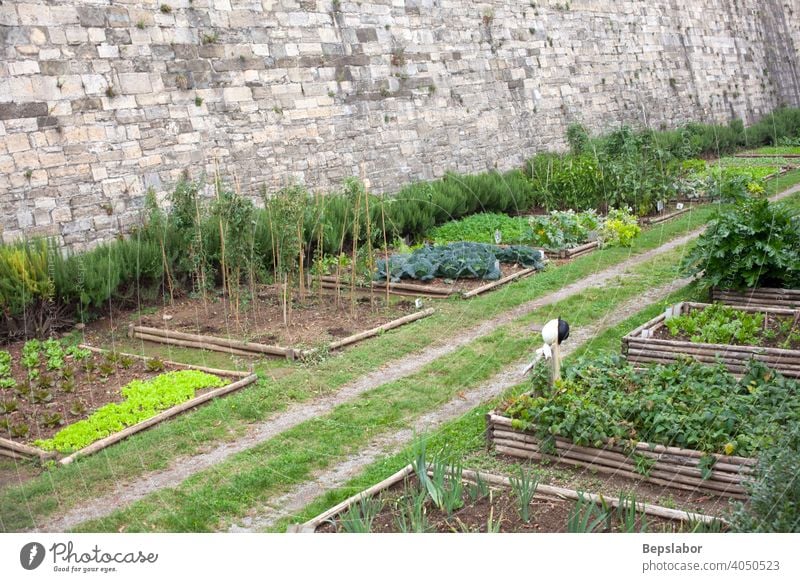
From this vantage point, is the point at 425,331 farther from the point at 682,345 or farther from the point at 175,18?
the point at 175,18

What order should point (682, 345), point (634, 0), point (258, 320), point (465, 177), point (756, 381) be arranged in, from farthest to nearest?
point (634, 0), point (465, 177), point (258, 320), point (682, 345), point (756, 381)

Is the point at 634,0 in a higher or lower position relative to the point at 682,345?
higher

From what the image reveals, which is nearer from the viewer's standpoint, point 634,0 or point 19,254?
point 19,254

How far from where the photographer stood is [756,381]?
6.35 meters

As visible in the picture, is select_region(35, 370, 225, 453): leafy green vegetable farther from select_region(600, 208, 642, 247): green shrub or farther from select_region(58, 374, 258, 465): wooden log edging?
select_region(600, 208, 642, 247): green shrub

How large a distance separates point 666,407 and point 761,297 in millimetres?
3618

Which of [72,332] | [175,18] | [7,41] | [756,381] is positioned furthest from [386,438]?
[175,18]

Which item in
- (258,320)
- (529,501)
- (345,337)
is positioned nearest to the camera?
(529,501)

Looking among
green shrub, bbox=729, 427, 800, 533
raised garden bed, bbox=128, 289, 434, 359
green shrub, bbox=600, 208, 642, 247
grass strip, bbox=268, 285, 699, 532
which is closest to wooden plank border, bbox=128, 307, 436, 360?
raised garden bed, bbox=128, 289, 434, 359

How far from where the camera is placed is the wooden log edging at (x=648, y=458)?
212 inches

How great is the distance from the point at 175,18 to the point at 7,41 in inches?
93.0

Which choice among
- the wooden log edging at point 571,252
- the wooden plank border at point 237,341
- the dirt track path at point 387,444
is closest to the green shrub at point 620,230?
the wooden log edging at point 571,252

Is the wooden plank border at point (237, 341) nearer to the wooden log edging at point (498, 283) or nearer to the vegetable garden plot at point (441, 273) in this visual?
the wooden log edging at point (498, 283)

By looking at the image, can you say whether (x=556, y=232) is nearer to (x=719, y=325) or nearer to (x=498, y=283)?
(x=498, y=283)
